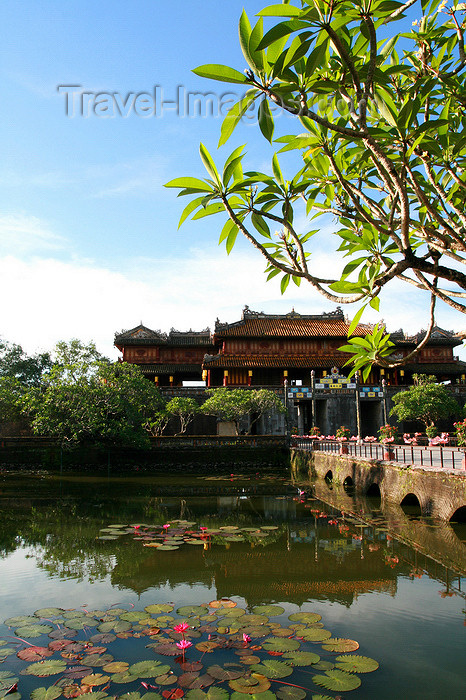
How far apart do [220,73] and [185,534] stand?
871 cm

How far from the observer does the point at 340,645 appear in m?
4.50

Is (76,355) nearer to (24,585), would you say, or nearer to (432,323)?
(24,585)

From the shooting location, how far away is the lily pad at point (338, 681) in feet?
12.3

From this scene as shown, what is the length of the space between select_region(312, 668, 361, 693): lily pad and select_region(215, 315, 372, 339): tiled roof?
1339 inches

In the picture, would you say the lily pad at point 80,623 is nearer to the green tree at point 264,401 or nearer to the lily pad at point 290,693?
the lily pad at point 290,693

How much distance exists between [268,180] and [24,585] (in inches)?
256

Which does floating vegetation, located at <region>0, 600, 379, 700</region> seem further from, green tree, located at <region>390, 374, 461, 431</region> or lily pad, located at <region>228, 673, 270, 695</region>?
green tree, located at <region>390, 374, 461, 431</region>

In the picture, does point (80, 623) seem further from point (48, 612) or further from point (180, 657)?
point (180, 657)

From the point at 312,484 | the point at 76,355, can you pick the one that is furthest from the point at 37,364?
the point at 312,484

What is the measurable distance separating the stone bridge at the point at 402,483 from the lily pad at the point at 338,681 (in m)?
6.35

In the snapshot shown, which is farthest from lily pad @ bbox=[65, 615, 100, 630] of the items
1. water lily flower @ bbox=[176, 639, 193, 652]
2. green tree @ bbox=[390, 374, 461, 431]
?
green tree @ bbox=[390, 374, 461, 431]

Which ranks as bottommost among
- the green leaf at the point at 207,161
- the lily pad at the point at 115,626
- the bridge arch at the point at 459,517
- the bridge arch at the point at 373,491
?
the bridge arch at the point at 373,491

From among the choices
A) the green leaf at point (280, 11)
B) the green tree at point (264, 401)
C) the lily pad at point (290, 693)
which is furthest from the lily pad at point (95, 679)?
the green tree at point (264, 401)

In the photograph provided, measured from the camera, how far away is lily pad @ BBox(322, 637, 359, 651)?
14.5 feet
